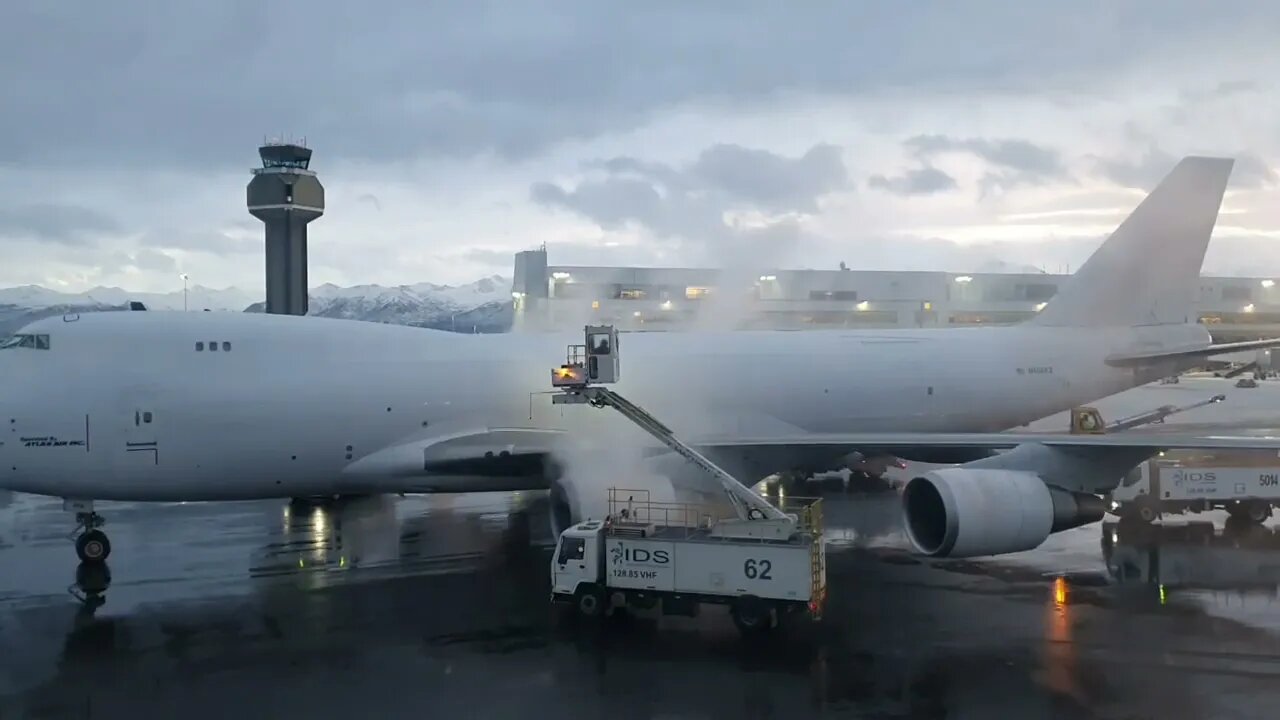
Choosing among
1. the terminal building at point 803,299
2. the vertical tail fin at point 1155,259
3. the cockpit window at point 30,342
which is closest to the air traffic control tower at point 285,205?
the terminal building at point 803,299

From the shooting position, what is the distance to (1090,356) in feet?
78.3

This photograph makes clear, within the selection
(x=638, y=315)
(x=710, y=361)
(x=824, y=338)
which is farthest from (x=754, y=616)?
(x=638, y=315)

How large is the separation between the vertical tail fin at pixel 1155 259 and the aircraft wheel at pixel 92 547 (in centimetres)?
2174

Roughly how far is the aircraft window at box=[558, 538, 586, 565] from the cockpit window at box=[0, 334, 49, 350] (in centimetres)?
1073

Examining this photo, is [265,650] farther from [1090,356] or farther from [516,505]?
[1090,356]

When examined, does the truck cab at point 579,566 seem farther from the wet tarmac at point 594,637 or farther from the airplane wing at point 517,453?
the airplane wing at point 517,453

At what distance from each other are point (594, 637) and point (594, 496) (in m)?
3.36

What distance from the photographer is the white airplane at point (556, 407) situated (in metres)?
15.7

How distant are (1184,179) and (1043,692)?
18.0 metres

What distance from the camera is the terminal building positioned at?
29.7m

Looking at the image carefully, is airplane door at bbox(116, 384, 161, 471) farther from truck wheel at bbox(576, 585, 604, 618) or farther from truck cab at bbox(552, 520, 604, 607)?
truck wheel at bbox(576, 585, 604, 618)

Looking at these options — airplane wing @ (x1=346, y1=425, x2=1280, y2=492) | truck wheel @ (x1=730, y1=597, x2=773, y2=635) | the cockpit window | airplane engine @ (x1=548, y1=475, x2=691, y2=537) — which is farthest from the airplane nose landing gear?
truck wheel @ (x1=730, y1=597, x2=773, y2=635)

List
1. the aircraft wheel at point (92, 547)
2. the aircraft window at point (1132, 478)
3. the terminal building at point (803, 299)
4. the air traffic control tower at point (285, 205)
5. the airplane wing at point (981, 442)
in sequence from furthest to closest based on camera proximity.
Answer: the air traffic control tower at point (285, 205)
the terminal building at point (803, 299)
the aircraft window at point (1132, 478)
the aircraft wheel at point (92, 547)
the airplane wing at point (981, 442)

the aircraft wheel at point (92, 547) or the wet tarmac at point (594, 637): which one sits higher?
the aircraft wheel at point (92, 547)
